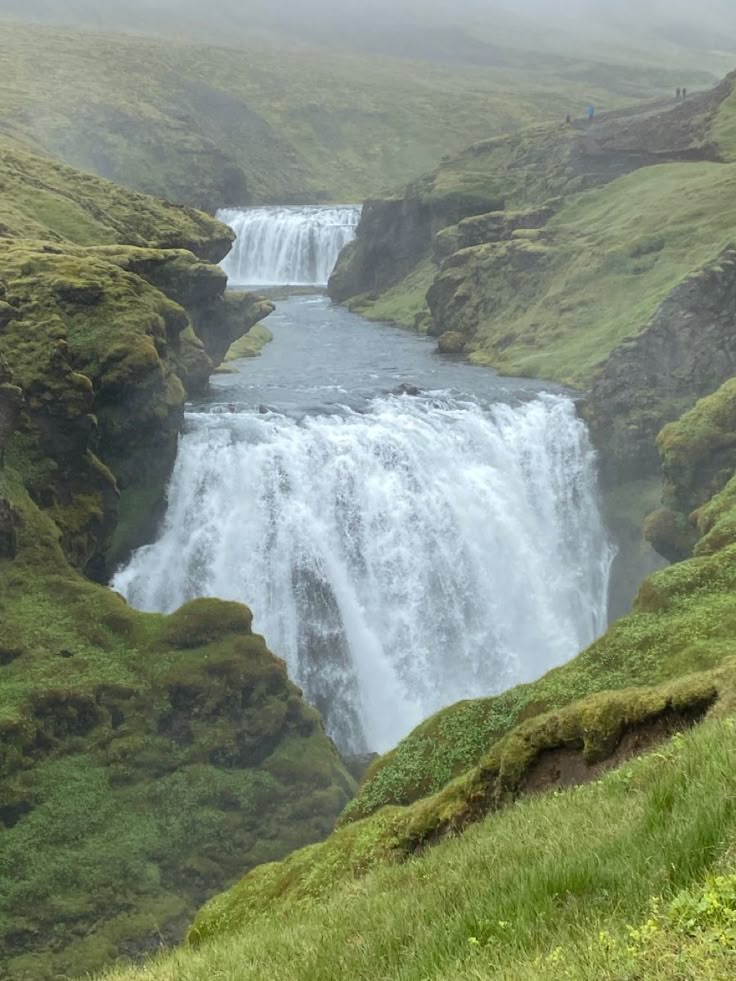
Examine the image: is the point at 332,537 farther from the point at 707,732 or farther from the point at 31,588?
the point at 707,732

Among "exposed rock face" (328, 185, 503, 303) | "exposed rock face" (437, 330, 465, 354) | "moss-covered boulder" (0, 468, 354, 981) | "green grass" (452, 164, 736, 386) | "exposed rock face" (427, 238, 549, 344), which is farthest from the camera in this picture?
"exposed rock face" (328, 185, 503, 303)

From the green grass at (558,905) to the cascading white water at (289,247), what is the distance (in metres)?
98.2

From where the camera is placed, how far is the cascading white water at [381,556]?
110 ft

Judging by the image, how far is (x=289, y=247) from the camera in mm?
102938

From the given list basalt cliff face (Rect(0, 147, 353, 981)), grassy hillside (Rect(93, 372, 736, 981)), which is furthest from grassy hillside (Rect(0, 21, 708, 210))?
grassy hillside (Rect(93, 372, 736, 981))

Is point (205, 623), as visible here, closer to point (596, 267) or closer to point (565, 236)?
point (596, 267)

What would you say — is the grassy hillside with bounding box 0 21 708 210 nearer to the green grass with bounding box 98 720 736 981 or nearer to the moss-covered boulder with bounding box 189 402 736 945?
the moss-covered boulder with bounding box 189 402 736 945

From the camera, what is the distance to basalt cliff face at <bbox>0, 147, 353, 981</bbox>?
65.7ft

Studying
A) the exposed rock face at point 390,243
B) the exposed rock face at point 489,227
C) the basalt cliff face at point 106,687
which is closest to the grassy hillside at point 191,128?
the exposed rock face at point 390,243

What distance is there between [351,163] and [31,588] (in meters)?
159

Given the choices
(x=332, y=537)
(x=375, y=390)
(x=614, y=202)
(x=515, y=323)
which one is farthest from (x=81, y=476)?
(x=614, y=202)

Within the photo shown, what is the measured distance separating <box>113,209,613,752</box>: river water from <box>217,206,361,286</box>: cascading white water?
61.2m

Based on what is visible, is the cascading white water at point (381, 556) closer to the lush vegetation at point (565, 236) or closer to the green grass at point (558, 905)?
the lush vegetation at point (565, 236)

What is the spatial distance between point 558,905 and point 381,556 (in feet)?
102
